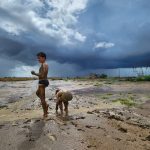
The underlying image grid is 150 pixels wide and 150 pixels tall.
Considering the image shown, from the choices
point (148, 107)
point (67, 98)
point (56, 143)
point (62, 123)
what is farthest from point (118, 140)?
point (148, 107)

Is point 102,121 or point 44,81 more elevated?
point 44,81

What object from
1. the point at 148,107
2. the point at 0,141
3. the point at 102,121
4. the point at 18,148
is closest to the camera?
the point at 18,148

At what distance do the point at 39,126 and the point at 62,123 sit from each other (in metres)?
0.80

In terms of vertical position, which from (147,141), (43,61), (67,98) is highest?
(43,61)

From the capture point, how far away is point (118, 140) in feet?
29.1

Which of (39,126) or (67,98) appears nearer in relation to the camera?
(39,126)

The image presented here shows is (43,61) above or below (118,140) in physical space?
above

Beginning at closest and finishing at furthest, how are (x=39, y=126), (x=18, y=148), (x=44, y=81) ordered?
(x=18, y=148) < (x=39, y=126) < (x=44, y=81)

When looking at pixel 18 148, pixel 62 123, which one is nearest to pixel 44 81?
pixel 62 123

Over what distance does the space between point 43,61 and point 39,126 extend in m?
2.70

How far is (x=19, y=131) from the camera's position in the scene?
9.88 metres

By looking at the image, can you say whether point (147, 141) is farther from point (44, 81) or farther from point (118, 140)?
point (44, 81)

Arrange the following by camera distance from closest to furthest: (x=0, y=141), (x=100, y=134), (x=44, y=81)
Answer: (x=0, y=141)
(x=100, y=134)
(x=44, y=81)

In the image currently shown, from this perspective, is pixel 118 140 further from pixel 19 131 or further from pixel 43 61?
pixel 43 61
